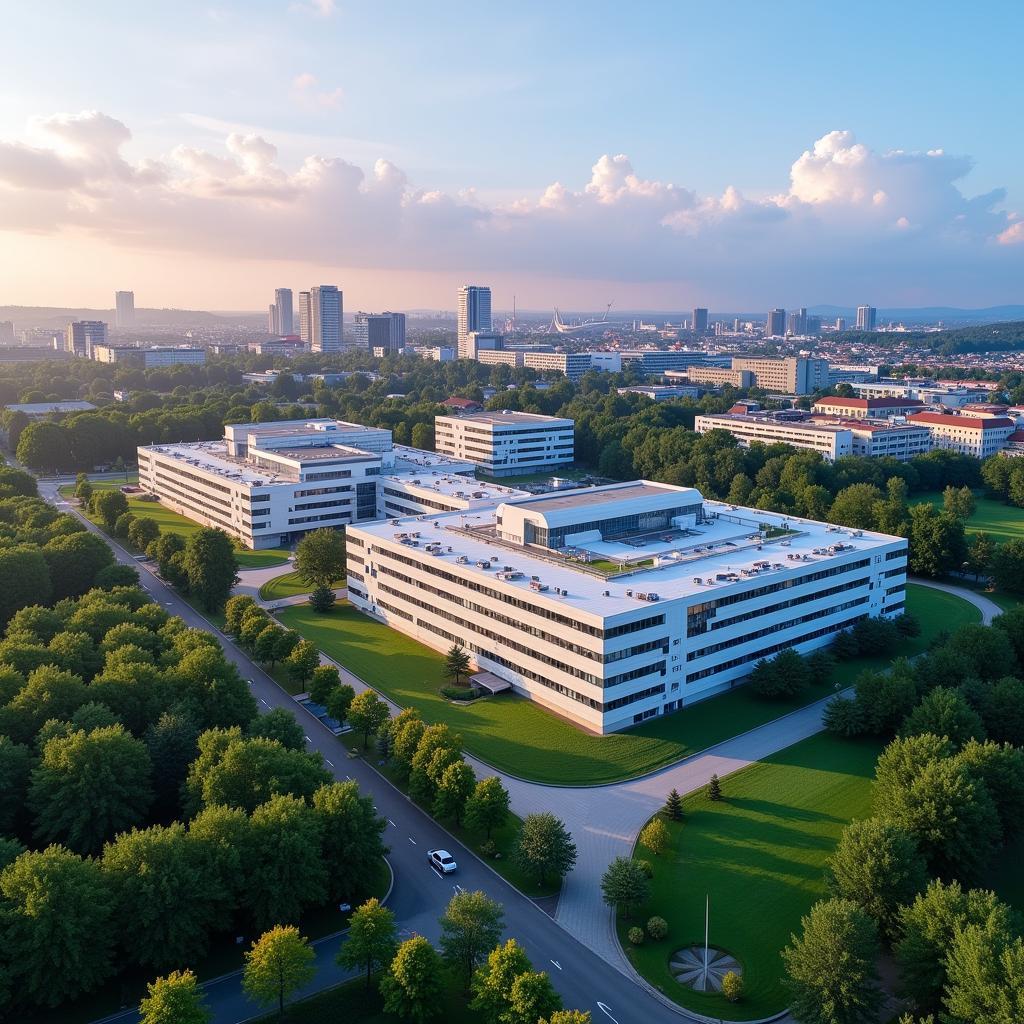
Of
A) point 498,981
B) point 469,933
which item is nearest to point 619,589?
point 469,933

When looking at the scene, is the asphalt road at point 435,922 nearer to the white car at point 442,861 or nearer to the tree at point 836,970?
the white car at point 442,861

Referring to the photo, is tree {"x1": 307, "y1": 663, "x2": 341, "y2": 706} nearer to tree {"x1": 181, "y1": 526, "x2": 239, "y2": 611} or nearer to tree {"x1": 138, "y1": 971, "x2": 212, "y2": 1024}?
tree {"x1": 181, "y1": 526, "x2": 239, "y2": 611}

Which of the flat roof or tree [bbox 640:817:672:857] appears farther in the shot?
the flat roof

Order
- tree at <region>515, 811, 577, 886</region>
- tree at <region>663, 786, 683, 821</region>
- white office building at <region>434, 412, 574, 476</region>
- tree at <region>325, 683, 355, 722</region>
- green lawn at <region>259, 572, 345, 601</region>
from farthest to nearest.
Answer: white office building at <region>434, 412, 574, 476</region> → green lawn at <region>259, 572, 345, 601</region> → tree at <region>325, 683, 355, 722</region> → tree at <region>663, 786, 683, 821</region> → tree at <region>515, 811, 577, 886</region>

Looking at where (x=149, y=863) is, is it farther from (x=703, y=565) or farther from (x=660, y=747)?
(x=703, y=565)

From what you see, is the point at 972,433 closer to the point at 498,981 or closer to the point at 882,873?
the point at 882,873

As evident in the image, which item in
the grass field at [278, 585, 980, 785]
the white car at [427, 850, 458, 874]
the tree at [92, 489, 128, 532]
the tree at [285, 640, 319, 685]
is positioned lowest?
the white car at [427, 850, 458, 874]

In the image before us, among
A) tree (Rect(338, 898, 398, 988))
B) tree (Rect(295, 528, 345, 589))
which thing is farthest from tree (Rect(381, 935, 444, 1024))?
tree (Rect(295, 528, 345, 589))
